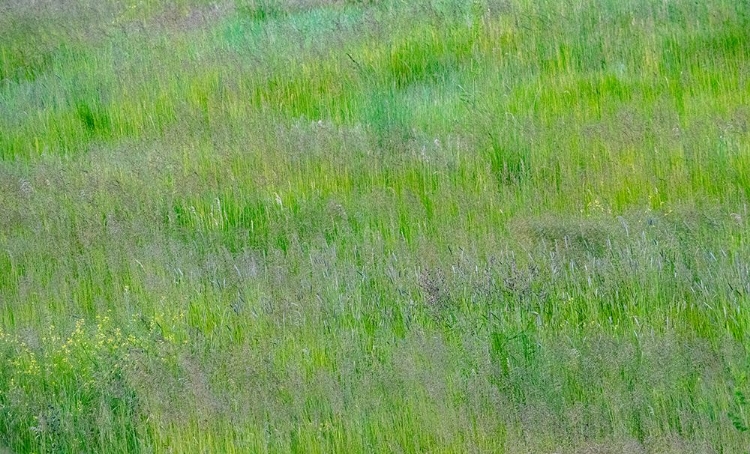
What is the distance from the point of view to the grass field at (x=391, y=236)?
3.76m

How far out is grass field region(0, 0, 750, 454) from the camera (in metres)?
3.76

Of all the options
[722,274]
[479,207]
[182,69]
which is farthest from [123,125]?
[722,274]

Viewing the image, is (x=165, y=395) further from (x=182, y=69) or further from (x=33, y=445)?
(x=182, y=69)

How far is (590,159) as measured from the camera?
6098mm

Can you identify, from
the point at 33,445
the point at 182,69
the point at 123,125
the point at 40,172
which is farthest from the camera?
the point at 182,69

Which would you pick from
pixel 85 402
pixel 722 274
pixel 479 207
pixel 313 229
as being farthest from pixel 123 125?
pixel 722 274

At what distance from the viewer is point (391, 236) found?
17.7 feet

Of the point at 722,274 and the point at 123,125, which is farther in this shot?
the point at 123,125

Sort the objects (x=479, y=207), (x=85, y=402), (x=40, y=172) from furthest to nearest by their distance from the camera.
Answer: (x=40, y=172)
(x=479, y=207)
(x=85, y=402)

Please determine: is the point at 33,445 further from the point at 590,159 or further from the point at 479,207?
the point at 590,159

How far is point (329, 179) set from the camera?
6.35 m

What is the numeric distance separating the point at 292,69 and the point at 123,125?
156cm

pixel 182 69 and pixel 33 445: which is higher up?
pixel 182 69

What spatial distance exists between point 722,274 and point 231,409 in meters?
2.28
